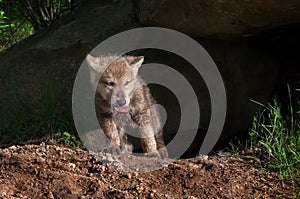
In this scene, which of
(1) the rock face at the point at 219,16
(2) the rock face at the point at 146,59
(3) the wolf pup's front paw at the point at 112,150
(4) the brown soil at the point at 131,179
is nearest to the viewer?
(4) the brown soil at the point at 131,179

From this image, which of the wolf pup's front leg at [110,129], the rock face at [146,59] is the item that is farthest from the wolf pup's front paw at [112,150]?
the rock face at [146,59]

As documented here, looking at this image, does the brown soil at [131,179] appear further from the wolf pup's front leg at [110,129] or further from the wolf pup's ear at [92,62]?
the wolf pup's ear at [92,62]

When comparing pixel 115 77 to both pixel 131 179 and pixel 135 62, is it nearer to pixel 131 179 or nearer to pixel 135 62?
pixel 135 62

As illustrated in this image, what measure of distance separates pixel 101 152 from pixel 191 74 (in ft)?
4.75

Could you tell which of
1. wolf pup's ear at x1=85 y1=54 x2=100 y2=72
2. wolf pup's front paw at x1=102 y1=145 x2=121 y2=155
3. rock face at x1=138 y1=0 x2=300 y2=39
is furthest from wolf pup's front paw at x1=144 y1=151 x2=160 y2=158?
rock face at x1=138 y1=0 x2=300 y2=39

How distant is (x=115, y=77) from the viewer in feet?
18.4

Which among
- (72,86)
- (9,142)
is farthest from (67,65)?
(9,142)

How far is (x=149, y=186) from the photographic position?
14.8ft

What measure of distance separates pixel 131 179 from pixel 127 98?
3.70ft

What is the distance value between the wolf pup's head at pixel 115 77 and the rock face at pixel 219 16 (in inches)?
19.1

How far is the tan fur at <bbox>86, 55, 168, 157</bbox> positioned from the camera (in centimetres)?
560

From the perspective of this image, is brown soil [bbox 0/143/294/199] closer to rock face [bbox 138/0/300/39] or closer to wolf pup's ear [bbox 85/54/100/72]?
wolf pup's ear [bbox 85/54/100/72]

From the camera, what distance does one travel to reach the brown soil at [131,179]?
4.30m

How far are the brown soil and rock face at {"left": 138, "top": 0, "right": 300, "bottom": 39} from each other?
1.25 m
